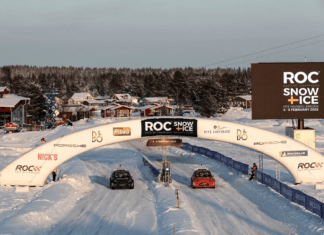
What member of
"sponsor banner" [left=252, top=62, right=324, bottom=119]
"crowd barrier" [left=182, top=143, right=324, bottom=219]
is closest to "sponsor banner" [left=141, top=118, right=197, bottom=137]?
"crowd barrier" [left=182, top=143, right=324, bottom=219]

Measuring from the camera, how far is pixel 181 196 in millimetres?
26078

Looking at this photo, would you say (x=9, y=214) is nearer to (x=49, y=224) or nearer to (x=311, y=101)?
(x=49, y=224)

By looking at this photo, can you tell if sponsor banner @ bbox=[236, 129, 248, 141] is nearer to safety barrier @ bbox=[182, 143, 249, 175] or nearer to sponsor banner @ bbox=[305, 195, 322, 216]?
safety barrier @ bbox=[182, 143, 249, 175]

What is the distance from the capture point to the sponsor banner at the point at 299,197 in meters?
21.5

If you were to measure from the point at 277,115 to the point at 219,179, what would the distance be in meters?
8.17

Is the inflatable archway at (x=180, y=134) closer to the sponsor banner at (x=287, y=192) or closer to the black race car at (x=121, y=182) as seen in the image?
the black race car at (x=121, y=182)

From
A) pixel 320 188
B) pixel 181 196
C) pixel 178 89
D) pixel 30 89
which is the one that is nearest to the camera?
pixel 181 196

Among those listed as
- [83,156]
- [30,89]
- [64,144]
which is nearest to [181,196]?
[64,144]

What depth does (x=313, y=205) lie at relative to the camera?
2017 centimetres

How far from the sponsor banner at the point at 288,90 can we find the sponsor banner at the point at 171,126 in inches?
354

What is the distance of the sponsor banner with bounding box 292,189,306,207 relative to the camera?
21.5 m

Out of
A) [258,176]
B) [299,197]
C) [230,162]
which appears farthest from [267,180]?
[230,162]

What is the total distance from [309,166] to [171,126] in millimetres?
11123

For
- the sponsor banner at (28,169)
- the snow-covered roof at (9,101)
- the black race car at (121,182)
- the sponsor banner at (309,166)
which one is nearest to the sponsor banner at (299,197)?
the sponsor banner at (309,166)
